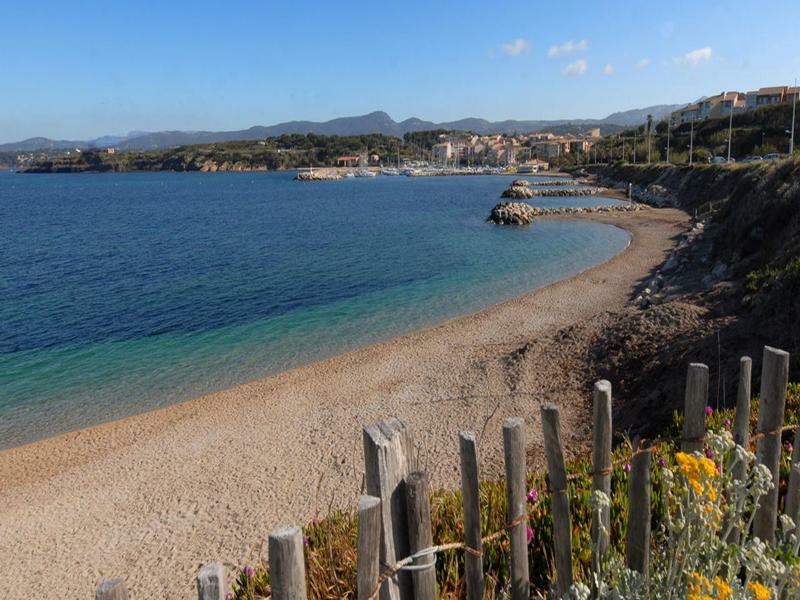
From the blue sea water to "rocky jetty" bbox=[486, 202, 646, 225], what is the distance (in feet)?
6.28

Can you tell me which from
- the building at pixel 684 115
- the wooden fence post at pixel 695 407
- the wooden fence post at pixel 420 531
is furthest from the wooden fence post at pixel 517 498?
the building at pixel 684 115

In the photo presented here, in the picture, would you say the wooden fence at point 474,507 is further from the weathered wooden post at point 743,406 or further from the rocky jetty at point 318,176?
the rocky jetty at point 318,176

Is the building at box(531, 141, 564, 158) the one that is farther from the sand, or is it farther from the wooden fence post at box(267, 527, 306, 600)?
the wooden fence post at box(267, 527, 306, 600)

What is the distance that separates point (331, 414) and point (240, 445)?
2137 mm

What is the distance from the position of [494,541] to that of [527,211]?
49.9 m

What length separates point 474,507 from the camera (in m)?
2.90

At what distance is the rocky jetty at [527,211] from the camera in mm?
49812

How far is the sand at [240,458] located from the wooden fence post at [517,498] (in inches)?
187

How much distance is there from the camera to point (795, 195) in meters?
18.2

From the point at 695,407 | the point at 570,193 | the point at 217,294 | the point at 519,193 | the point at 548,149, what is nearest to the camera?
the point at 695,407

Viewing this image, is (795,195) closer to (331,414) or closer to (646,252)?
(646,252)

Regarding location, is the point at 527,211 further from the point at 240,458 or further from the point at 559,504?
the point at 559,504

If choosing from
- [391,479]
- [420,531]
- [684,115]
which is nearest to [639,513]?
[420,531]

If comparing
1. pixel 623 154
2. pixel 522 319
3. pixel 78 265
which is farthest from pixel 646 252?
pixel 623 154
